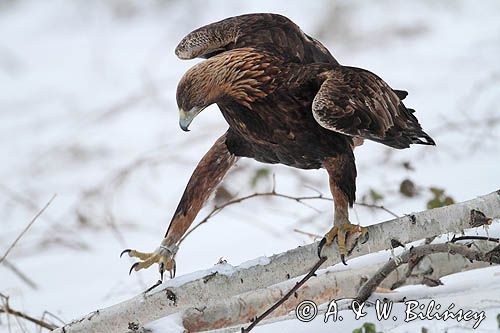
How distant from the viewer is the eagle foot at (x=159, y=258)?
3.18 m

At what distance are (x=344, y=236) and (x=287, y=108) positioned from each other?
0.55 meters

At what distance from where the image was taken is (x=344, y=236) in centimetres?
294

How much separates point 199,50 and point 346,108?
2.55ft

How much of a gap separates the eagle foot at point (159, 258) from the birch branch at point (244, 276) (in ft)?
1.88

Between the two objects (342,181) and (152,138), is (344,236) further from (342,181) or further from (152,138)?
(152,138)

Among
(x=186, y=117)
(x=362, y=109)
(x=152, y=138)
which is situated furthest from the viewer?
(x=152, y=138)

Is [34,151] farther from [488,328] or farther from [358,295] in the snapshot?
[488,328]

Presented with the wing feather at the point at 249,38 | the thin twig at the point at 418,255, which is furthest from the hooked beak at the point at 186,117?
the thin twig at the point at 418,255

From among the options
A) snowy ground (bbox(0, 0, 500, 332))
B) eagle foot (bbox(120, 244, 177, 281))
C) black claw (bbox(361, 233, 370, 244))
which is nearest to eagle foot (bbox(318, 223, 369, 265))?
black claw (bbox(361, 233, 370, 244))

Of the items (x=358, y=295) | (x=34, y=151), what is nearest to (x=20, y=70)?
(x=34, y=151)

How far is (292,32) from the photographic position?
343cm

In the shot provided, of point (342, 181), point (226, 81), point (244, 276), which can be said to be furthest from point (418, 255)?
point (226, 81)

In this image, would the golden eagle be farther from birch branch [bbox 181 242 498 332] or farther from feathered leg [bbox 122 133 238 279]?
birch branch [bbox 181 242 498 332]

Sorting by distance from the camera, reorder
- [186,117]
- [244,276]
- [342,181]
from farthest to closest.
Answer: [342,181] → [186,117] → [244,276]
